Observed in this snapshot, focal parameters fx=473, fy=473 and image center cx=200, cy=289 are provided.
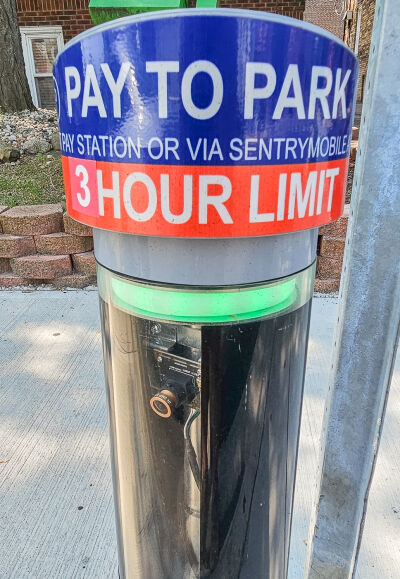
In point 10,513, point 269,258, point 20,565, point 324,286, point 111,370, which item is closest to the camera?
point 269,258

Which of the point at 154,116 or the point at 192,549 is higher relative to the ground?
the point at 154,116

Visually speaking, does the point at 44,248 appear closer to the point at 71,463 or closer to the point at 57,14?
the point at 71,463

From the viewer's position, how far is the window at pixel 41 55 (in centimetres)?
907

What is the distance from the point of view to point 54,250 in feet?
13.2

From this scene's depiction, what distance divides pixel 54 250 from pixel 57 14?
7.04 m

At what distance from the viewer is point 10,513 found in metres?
2.05

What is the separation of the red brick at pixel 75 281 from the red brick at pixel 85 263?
0.15 feet

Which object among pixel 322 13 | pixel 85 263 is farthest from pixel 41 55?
pixel 85 263

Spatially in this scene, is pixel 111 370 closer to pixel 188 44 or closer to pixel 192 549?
pixel 192 549

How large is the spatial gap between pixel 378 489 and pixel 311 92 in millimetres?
1907

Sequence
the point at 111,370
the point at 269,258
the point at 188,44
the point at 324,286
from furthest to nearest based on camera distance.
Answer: the point at 324,286
the point at 111,370
the point at 269,258
the point at 188,44

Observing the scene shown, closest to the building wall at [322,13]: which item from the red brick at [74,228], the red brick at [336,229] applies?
the red brick at [336,229]

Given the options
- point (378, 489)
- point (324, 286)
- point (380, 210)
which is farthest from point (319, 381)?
point (380, 210)

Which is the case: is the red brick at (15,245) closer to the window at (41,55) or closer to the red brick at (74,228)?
the red brick at (74,228)
